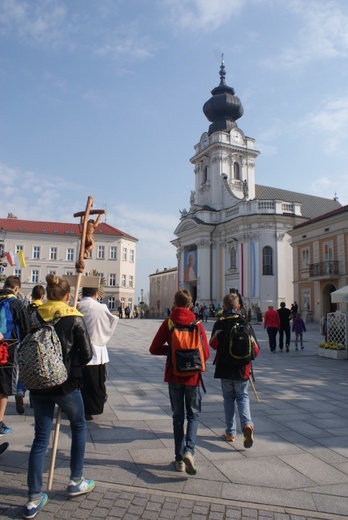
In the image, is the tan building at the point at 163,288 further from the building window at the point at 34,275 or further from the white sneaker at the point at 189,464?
the white sneaker at the point at 189,464

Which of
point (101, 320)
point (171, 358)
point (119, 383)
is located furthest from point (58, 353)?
point (119, 383)

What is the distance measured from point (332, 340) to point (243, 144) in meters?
41.7

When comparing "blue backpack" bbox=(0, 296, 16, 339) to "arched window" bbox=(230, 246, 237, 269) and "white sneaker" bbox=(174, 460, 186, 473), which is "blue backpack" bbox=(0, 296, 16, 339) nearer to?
"white sneaker" bbox=(174, 460, 186, 473)

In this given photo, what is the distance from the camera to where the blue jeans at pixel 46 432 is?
3305 millimetres

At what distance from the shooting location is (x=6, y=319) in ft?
17.5

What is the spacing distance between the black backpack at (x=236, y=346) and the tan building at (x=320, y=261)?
25667 mm

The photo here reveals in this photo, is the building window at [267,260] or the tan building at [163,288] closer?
the building window at [267,260]

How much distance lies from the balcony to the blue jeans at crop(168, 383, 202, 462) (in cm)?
2794

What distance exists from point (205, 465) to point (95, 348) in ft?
7.09

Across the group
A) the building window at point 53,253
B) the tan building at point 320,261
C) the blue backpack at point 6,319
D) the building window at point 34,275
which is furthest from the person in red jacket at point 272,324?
the building window at point 34,275

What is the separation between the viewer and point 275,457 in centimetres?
451

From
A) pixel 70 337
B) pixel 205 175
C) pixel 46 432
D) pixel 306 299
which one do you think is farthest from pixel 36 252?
pixel 46 432

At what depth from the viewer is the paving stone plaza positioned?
3373 millimetres

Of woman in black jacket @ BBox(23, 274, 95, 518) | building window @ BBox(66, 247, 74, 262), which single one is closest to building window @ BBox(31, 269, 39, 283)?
building window @ BBox(66, 247, 74, 262)
